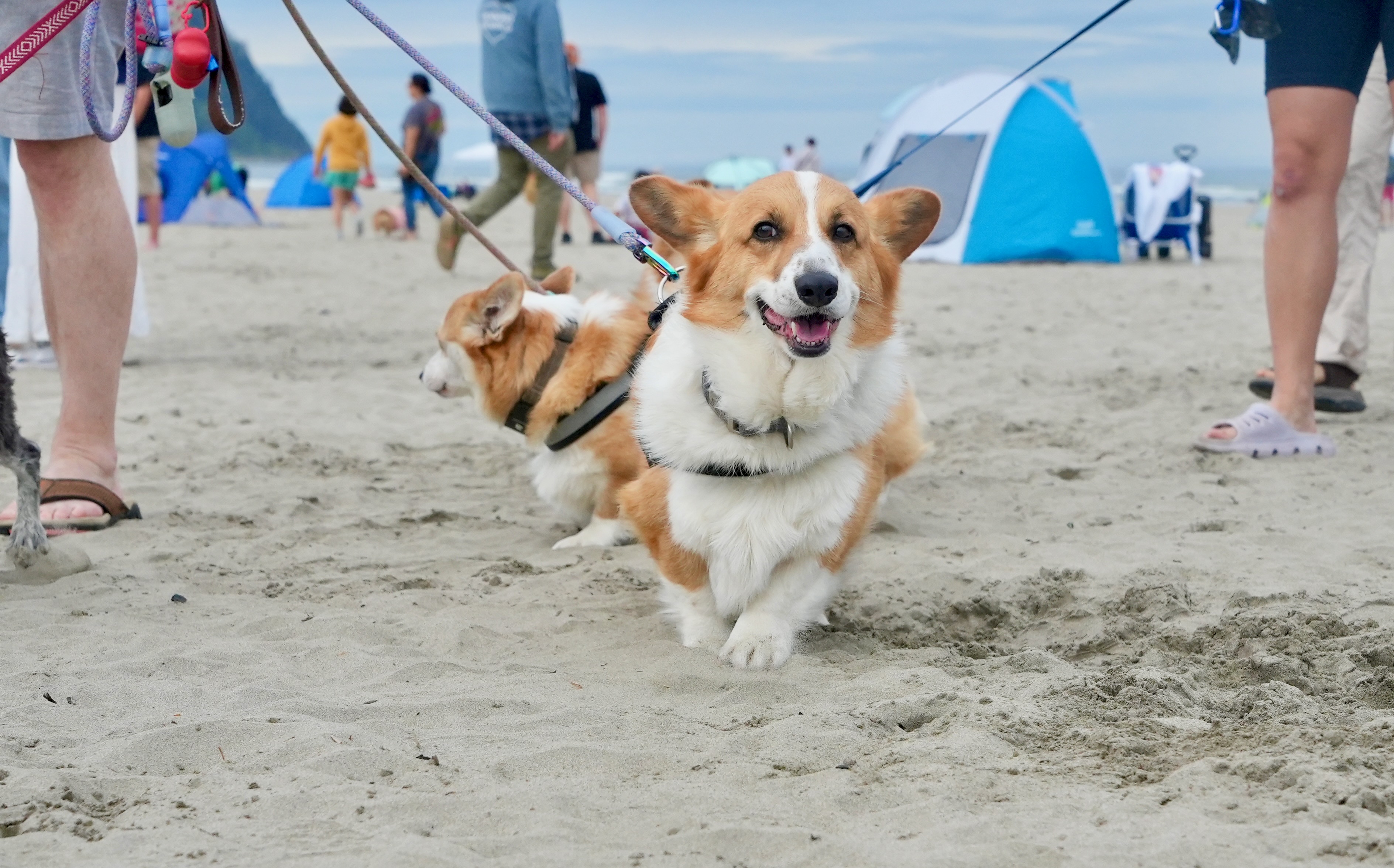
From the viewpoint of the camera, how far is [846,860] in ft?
5.97

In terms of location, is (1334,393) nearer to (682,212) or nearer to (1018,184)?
(682,212)

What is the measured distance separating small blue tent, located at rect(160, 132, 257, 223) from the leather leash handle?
47.9ft

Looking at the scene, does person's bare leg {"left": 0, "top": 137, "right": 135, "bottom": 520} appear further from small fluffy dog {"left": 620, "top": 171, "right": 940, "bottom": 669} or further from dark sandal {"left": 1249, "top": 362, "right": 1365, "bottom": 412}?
dark sandal {"left": 1249, "top": 362, "right": 1365, "bottom": 412}

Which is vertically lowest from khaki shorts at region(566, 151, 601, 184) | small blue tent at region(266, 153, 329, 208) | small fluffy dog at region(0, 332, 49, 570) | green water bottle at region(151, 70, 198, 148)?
small blue tent at region(266, 153, 329, 208)

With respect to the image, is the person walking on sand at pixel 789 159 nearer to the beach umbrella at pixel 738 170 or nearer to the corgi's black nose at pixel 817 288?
the beach umbrella at pixel 738 170

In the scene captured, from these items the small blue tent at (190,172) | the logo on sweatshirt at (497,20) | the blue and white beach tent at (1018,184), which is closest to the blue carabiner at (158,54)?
the logo on sweatshirt at (497,20)

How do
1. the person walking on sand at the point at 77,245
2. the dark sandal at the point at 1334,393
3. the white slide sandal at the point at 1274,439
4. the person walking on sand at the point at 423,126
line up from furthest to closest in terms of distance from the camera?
the person walking on sand at the point at 423,126, the dark sandal at the point at 1334,393, the white slide sandal at the point at 1274,439, the person walking on sand at the point at 77,245

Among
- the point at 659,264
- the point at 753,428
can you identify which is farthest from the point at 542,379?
the point at 753,428

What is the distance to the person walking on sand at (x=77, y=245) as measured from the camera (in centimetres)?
332

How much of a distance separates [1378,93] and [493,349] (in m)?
3.65

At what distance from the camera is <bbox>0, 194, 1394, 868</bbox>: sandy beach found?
191cm

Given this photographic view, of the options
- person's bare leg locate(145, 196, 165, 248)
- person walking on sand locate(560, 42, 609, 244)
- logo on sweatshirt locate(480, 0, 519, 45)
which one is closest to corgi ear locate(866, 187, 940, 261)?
logo on sweatshirt locate(480, 0, 519, 45)

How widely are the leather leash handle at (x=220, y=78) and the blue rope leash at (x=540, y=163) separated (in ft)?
1.30

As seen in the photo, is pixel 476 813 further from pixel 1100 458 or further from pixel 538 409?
pixel 1100 458
